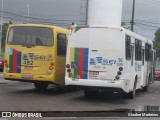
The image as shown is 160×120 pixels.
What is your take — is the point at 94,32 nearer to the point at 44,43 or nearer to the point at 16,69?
the point at 44,43

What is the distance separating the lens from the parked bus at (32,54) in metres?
17.9

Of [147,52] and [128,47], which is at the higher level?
[128,47]

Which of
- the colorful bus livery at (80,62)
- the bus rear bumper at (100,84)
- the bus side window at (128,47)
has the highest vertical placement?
the bus side window at (128,47)

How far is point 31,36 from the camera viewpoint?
59.6ft

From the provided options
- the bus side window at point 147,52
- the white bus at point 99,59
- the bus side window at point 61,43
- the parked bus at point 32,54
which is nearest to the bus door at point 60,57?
the bus side window at point 61,43

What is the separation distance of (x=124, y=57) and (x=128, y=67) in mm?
888

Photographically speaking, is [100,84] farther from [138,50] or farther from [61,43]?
[138,50]

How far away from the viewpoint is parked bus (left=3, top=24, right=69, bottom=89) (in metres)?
17.9

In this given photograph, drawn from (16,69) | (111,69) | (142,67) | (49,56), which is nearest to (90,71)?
(111,69)

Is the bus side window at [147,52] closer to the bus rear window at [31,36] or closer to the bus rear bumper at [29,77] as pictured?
the bus rear window at [31,36]

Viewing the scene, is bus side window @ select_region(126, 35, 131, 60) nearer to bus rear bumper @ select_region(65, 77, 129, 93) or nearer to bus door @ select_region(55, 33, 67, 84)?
bus rear bumper @ select_region(65, 77, 129, 93)

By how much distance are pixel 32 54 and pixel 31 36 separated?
787 mm

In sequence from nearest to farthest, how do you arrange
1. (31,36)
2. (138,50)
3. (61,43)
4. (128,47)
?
(128,47), (31,36), (61,43), (138,50)

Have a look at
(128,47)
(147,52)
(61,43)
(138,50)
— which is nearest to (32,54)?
(61,43)
